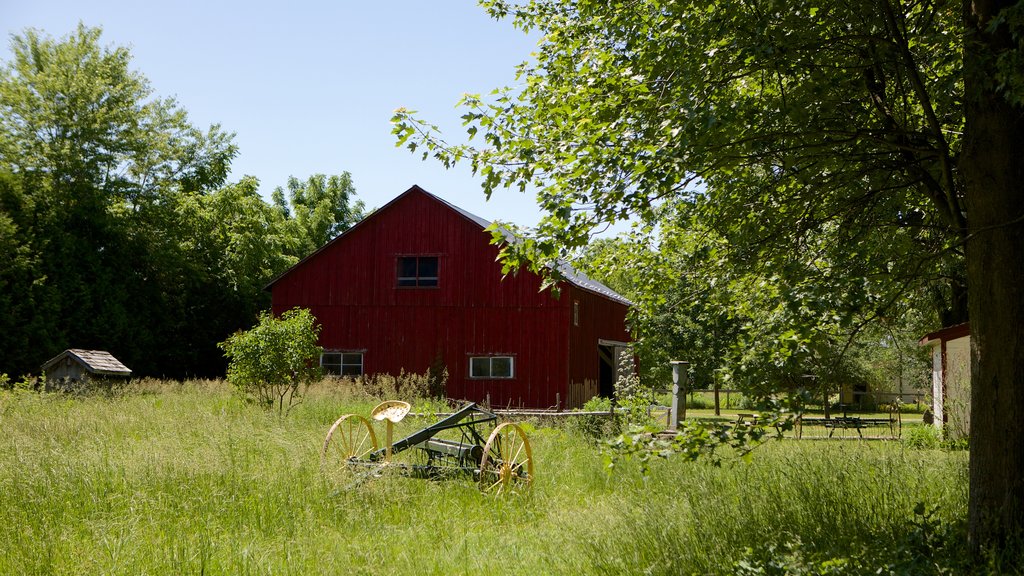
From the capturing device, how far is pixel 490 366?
75.4 ft

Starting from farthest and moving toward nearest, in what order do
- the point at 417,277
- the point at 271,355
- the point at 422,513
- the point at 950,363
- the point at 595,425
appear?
the point at 417,277 → the point at 950,363 → the point at 271,355 → the point at 595,425 → the point at 422,513

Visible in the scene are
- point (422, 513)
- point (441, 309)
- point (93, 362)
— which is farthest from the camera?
point (441, 309)

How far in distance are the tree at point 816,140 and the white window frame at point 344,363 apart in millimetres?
17540

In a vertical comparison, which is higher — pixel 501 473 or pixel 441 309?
pixel 441 309

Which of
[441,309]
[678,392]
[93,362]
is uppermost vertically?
[441,309]

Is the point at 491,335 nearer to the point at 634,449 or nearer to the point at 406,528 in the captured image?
the point at 406,528

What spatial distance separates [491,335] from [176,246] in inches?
652

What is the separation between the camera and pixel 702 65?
581 cm

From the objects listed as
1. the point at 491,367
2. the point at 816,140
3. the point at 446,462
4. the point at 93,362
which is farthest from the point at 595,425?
the point at 93,362

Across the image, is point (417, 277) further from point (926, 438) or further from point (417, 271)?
point (926, 438)

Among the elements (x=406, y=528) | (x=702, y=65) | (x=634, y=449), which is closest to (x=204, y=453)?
(x=406, y=528)

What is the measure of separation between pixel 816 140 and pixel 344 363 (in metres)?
19.0

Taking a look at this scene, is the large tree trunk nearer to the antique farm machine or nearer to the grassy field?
the grassy field

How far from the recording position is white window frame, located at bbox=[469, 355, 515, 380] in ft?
74.6
